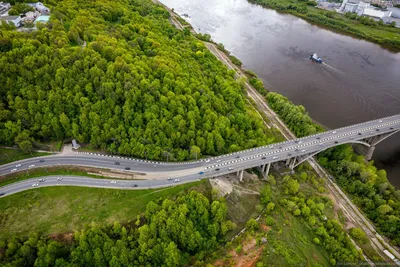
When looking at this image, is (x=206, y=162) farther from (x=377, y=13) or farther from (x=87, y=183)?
(x=377, y=13)

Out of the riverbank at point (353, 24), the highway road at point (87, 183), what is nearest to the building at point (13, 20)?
the highway road at point (87, 183)

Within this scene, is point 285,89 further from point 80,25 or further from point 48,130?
point 48,130

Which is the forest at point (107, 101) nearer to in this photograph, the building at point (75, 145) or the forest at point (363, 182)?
the building at point (75, 145)

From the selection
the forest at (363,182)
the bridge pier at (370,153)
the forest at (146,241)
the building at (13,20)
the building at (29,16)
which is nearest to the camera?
the forest at (146,241)

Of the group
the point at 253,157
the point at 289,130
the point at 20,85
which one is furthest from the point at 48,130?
the point at 289,130

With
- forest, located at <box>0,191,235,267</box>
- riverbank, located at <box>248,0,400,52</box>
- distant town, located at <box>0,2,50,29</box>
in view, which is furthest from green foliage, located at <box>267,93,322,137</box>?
riverbank, located at <box>248,0,400,52</box>
